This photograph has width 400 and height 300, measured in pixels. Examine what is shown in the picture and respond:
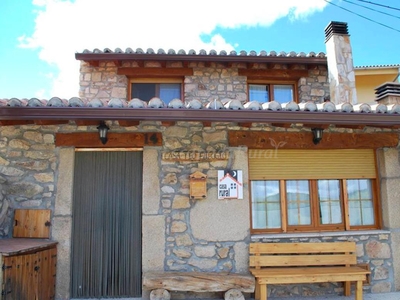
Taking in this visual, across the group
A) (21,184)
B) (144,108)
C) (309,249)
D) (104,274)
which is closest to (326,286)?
(309,249)

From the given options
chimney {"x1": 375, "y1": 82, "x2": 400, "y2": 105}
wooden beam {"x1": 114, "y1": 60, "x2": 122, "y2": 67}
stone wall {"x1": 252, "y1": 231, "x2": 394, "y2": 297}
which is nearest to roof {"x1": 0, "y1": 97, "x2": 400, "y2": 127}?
chimney {"x1": 375, "y1": 82, "x2": 400, "y2": 105}

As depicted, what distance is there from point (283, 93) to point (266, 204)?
3.43 meters

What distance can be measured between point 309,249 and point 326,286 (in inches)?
29.0

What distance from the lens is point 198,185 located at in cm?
482

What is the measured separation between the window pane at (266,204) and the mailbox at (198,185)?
894 millimetres

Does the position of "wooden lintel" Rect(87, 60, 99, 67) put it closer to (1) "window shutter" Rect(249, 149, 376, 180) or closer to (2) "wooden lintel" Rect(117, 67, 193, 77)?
(2) "wooden lintel" Rect(117, 67, 193, 77)

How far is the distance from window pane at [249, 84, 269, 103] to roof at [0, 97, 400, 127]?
3001mm

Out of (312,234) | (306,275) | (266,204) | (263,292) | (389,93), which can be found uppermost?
(389,93)

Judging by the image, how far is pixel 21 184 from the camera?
189 inches

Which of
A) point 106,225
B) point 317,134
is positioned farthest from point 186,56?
point 106,225

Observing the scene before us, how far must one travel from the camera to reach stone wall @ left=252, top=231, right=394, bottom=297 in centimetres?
492

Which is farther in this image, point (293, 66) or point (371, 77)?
point (371, 77)

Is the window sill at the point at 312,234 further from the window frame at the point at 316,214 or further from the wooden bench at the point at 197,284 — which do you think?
the wooden bench at the point at 197,284

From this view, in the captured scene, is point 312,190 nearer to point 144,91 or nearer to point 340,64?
point 340,64
